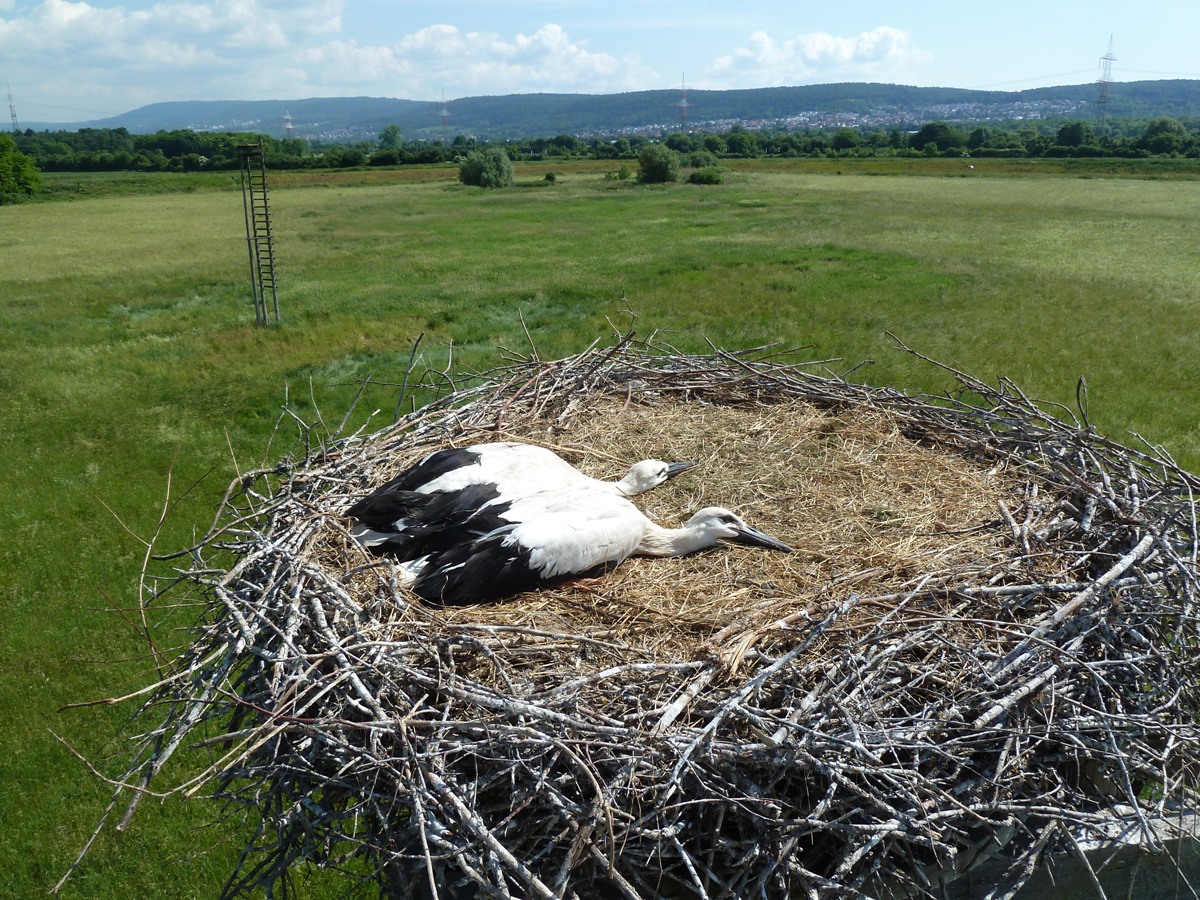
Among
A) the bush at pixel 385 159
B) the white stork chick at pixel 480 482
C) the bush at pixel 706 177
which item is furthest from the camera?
the bush at pixel 385 159

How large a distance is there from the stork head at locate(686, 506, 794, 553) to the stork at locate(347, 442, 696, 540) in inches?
21.2

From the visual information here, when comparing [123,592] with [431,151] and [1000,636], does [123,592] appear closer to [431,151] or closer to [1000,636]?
[1000,636]

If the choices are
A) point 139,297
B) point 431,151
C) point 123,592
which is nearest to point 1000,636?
point 123,592

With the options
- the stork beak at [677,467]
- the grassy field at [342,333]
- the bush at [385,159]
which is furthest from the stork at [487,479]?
the bush at [385,159]

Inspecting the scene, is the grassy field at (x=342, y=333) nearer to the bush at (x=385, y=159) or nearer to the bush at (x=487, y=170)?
the bush at (x=487, y=170)

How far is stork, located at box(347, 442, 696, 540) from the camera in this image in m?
4.84

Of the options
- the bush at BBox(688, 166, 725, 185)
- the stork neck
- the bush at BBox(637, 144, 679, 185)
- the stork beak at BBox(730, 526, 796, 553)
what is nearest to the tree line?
the bush at BBox(637, 144, 679, 185)

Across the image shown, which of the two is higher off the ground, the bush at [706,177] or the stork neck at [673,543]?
→ the bush at [706,177]

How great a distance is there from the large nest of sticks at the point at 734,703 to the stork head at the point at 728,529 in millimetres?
75

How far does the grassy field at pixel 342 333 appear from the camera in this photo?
285 inches

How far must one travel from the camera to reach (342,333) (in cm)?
1741

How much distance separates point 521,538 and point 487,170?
178 feet

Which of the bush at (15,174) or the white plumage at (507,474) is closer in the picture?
the white plumage at (507,474)

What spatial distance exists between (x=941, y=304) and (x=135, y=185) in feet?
191
